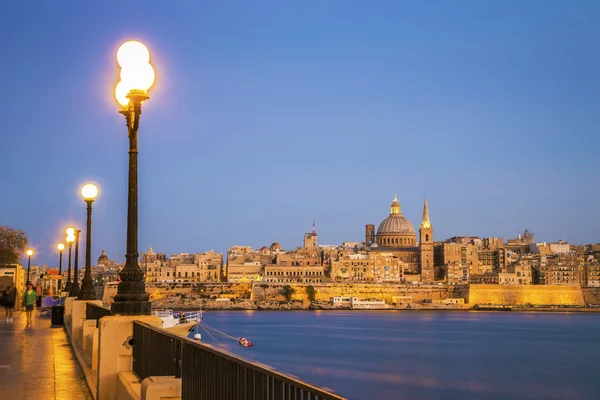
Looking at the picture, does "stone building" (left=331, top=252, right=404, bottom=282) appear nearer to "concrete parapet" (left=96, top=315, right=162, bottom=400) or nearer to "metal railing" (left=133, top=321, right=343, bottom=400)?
"concrete parapet" (left=96, top=315, right=162, bottom=400)

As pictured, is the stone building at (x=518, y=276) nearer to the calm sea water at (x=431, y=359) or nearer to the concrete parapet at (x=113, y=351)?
the calm sea water at (x=431, y=359)

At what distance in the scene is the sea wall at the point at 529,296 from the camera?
4363 inches

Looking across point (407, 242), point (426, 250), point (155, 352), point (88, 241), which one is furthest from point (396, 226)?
point (155, 352)

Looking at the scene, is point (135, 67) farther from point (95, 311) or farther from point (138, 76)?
point (95, 311)

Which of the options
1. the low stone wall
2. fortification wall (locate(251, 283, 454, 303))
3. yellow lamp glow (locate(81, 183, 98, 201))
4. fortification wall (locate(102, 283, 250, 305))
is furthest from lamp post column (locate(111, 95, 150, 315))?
the low stone wall

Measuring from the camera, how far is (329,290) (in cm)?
11275

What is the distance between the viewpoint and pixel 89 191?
1340 cm

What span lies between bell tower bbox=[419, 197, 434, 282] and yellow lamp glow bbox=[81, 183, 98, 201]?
4733 inches

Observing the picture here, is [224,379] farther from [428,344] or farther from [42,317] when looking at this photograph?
[428,344]

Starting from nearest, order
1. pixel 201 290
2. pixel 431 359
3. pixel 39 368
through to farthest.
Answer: pixel 39 368, pixel 431 359, pixel 201 290

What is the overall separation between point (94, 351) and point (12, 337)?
6.38 m

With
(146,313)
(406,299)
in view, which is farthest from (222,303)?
(146,313)

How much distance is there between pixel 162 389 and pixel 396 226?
143642 mm

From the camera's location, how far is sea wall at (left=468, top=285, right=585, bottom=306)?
11081cm
